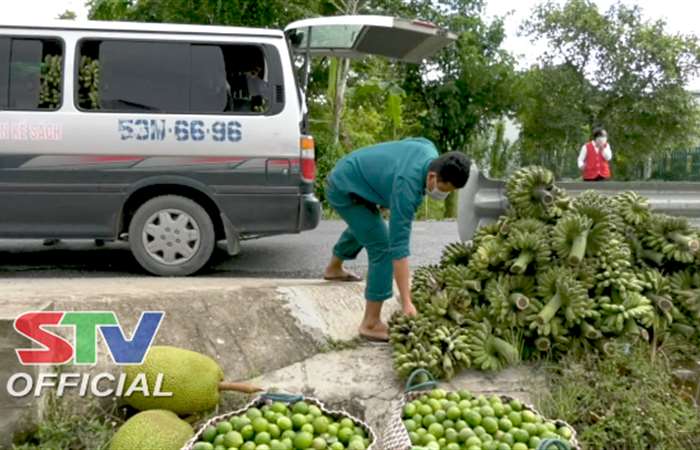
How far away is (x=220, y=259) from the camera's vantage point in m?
7.02

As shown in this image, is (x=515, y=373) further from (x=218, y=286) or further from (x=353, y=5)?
(x=353, y=5)

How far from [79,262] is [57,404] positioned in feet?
11.3

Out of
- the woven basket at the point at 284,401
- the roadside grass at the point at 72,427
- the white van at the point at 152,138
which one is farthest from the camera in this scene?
the white van at the point at 152,138

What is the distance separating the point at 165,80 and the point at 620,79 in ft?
64.3

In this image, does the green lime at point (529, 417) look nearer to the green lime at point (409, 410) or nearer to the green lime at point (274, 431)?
the green lime at point (409, 410)

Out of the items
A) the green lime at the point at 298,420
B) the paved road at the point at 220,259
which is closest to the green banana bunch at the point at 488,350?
the green lime at the point at 298,420

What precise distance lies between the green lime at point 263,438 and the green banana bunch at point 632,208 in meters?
2.99

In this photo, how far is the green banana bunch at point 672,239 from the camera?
4.48m

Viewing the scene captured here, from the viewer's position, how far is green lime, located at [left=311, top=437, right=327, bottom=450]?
2959mm

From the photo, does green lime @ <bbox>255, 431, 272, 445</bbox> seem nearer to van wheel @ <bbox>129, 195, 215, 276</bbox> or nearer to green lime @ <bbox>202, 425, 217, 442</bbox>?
green lime @ <bbox>202, 425, 217, 442</bbox>

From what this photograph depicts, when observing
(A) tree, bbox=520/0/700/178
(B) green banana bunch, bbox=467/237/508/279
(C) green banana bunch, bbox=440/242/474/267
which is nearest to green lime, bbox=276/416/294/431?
(B) green banana bunch, bbox=467/237/508/279

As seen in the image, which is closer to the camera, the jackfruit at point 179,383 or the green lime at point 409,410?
the green lime at point 409,410

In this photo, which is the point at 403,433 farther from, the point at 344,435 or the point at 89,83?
the point at 89,83

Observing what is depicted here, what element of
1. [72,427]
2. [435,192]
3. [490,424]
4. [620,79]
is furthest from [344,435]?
[620,79]
